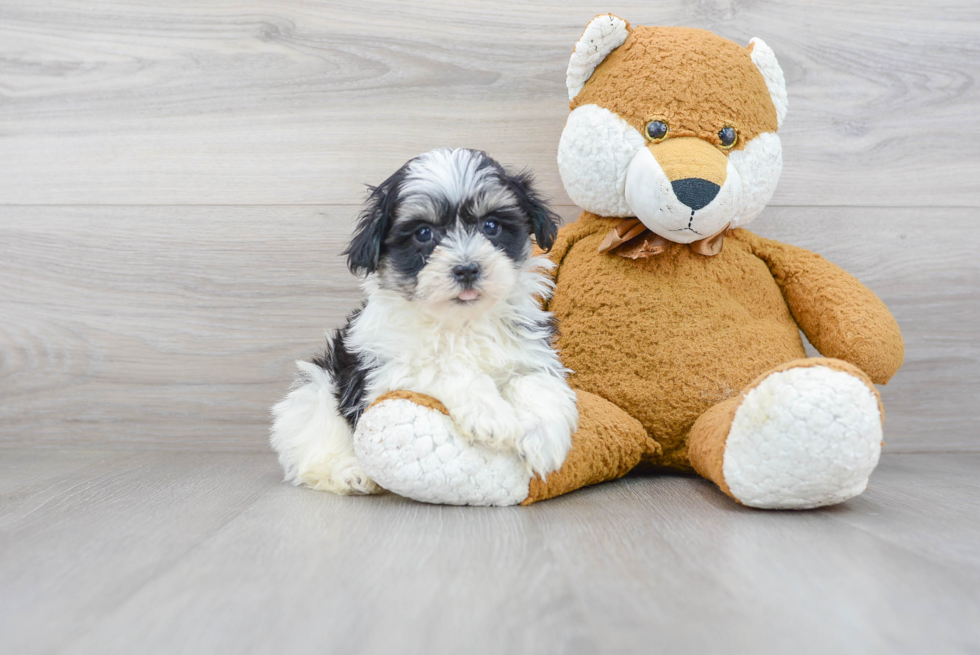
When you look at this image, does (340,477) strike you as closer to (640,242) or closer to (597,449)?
Answer: (597,449)

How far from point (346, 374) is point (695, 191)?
0.74 metres

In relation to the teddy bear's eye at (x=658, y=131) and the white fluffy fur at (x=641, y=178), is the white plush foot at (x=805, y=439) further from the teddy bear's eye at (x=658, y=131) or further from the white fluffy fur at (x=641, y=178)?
the teddy bear's eye at (x=658, y=131)

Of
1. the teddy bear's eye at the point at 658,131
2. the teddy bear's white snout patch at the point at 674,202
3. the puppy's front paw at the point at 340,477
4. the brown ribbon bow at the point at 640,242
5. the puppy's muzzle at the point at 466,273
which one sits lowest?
the puppy's front paw at the point at 340,477

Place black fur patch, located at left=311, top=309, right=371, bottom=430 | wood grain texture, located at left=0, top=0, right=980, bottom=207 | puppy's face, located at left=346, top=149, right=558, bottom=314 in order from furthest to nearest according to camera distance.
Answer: wood grain texture, located at left=0, top=0, right=980, bottom=207, black fur patch, located at left=311, top=309, right=371, bottom=430, puppy's face, located at left=346, top=149, right=558, bottom=314

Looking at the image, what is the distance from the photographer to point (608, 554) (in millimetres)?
1026

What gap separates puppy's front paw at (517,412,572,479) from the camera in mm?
1253

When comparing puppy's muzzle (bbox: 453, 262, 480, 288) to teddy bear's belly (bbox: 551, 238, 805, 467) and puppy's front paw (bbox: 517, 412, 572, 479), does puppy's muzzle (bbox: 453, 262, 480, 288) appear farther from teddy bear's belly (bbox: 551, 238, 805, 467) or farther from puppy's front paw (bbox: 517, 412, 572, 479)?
teddy bear's belly (bbox: 551, 238, 805, 467)

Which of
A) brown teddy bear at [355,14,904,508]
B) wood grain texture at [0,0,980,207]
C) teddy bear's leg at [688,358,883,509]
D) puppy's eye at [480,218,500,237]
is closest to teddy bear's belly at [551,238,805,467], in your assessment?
brown teddy bear at [355,14,904,508]

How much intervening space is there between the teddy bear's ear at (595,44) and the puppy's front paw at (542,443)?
754 millimetres

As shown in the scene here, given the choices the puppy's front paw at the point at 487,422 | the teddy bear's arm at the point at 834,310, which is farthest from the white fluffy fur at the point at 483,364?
the teddy bear's arm at the point at 834,310

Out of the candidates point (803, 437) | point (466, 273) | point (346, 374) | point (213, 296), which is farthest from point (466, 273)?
point (213, 296)

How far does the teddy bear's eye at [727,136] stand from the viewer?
146 centimetres

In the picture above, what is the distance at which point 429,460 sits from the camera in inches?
48.1

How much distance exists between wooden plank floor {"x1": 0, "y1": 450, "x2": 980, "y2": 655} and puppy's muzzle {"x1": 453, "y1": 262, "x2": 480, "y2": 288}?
38 cm
